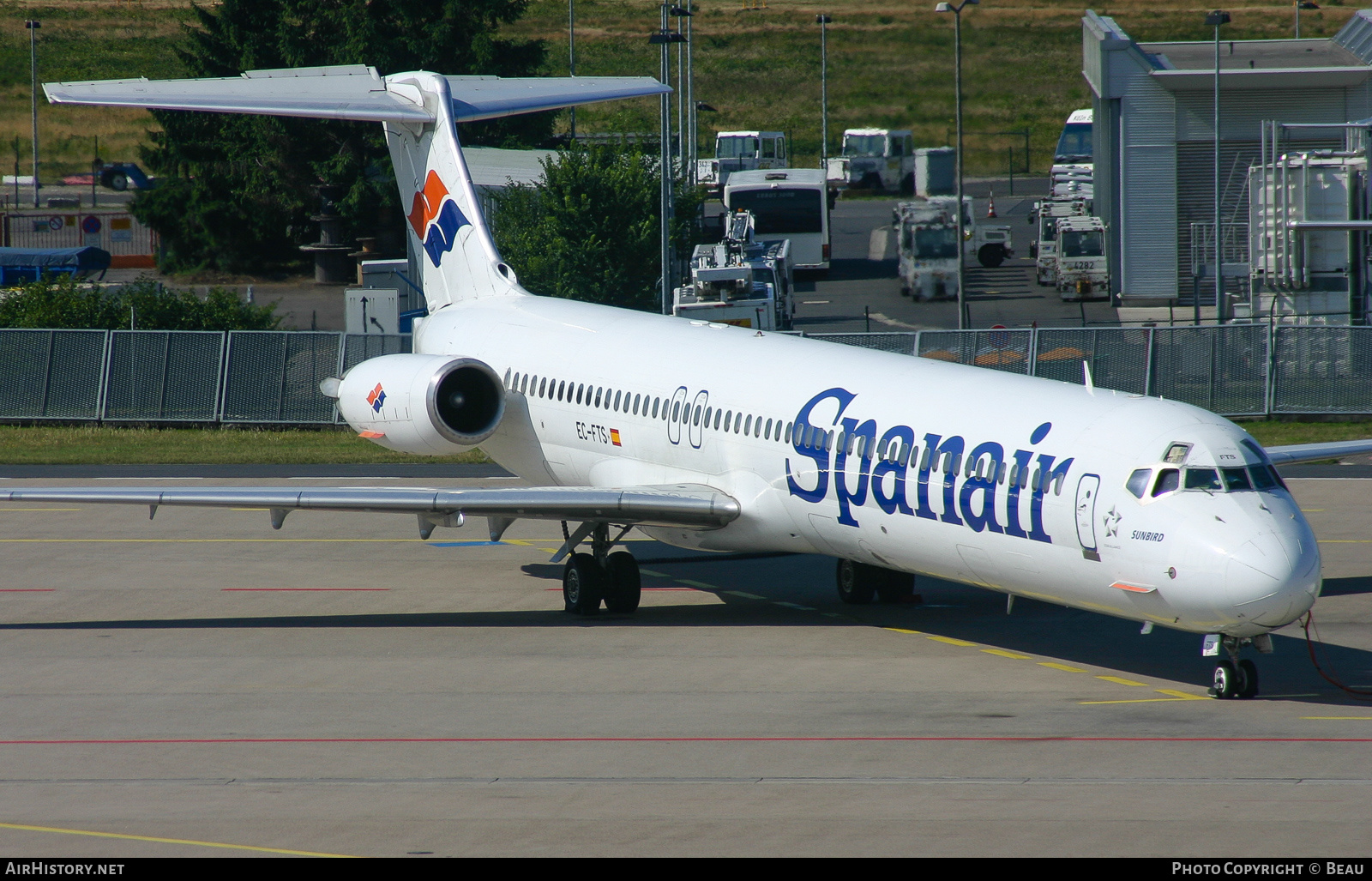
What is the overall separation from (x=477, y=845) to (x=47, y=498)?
9.09 meters

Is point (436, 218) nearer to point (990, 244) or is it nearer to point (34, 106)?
point (990, 244)

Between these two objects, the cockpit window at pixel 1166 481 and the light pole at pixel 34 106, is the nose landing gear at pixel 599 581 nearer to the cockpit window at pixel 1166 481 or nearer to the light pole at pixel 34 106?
the cockpit window at pixel 1166 481

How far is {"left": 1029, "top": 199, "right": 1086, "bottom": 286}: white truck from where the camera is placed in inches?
2378

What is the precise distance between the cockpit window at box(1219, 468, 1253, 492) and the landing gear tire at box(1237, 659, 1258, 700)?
6.22 ft

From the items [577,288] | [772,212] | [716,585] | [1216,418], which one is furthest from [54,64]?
[1216,418]

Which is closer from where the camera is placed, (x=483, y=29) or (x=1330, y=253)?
(x=1330, y=253)

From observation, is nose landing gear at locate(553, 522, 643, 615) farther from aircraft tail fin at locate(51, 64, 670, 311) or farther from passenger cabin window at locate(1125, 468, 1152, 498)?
passenger cabin window at locate(1125, 468, 1152, 498)

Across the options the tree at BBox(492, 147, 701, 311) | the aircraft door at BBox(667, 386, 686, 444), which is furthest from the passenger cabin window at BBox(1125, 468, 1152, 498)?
the tree at BBox(492, 147, 701, 311)

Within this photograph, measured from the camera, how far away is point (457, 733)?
49.2 feet

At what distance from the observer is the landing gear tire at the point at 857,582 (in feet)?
68.9

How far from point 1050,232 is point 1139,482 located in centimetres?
4746
